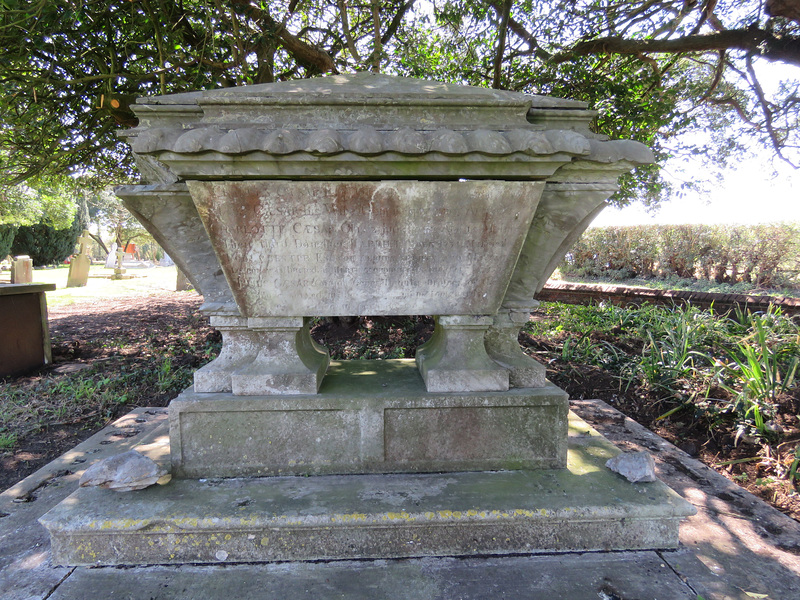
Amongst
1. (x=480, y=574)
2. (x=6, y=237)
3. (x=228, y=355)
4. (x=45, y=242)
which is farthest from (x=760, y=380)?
(x=45, y=242)

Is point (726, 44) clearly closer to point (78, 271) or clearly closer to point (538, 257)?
point (538, 257)

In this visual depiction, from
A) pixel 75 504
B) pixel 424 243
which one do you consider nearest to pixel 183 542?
pixel 75 504

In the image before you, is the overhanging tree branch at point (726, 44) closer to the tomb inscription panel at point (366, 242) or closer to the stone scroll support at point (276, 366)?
the tomb inscription panel at point (366, 242)

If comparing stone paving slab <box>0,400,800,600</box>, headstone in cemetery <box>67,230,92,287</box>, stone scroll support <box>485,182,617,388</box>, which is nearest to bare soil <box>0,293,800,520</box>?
stone paving slab <box>0,400,800,600</box>

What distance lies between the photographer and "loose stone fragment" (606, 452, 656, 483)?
6.16ft

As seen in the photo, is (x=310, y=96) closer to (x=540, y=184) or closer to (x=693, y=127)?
(x=540, y=184)

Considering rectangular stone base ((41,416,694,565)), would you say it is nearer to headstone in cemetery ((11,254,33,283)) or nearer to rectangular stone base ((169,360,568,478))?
rectangular stone base ((169,360,568,478))

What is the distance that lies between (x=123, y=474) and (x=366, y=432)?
108cm

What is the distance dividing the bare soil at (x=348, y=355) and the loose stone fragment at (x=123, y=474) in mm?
1415

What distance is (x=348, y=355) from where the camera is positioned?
15.9 feet

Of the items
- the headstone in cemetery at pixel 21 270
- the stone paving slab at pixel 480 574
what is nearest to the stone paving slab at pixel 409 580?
the stone paving slab at pixel 480 574

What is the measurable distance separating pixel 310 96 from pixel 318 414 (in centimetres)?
142

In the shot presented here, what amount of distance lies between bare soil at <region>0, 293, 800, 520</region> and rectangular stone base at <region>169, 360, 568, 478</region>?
148cm

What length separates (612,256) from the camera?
11438mm
